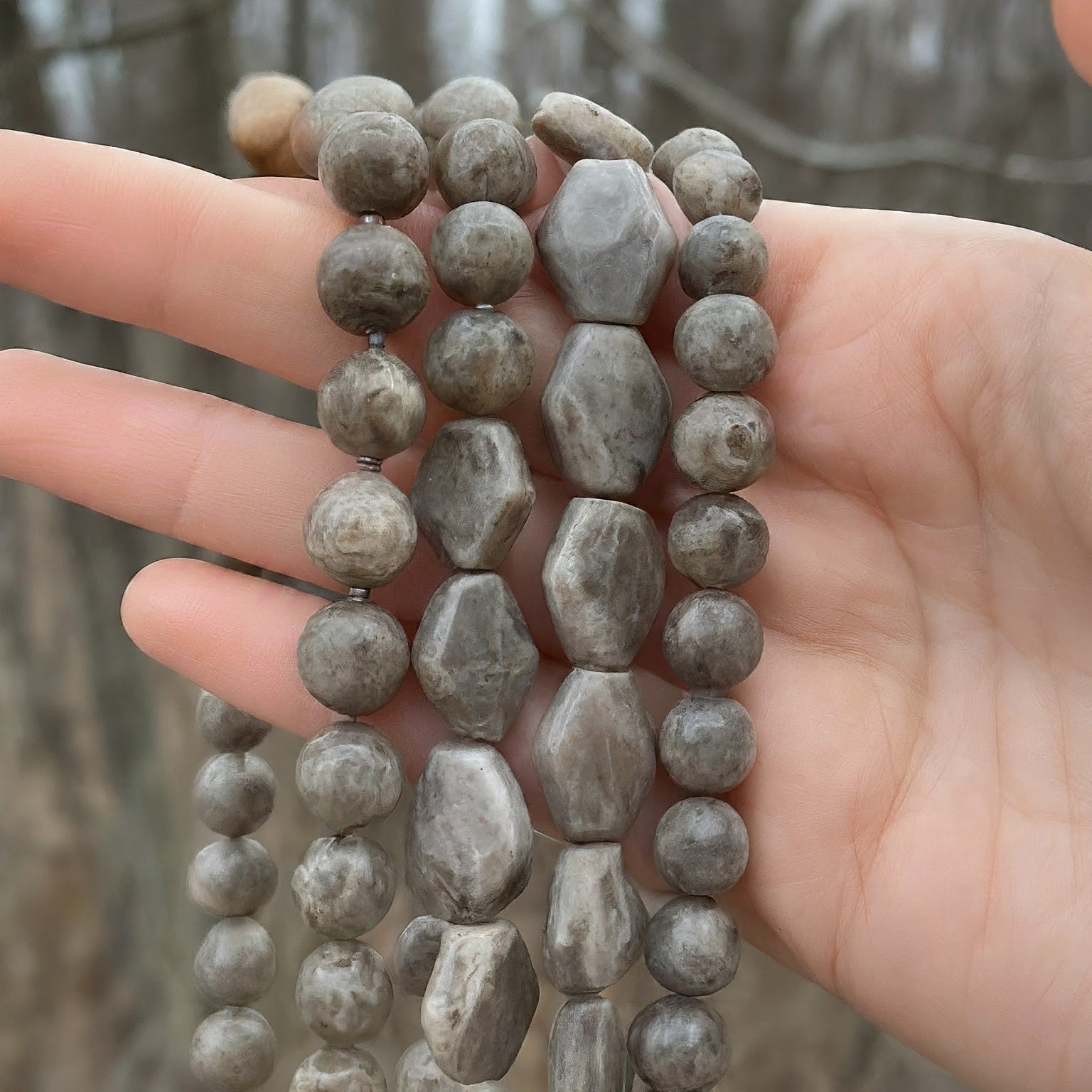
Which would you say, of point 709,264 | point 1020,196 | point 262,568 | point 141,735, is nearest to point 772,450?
point 709,264

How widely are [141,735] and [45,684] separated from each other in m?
0.10

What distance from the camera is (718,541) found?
68 centimetres

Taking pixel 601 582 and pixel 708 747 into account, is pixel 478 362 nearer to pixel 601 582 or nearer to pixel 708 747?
pixel 601 582

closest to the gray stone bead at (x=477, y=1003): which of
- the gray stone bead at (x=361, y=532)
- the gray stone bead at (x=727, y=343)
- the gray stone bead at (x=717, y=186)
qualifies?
the gray stone bead at (x=361, y=532)

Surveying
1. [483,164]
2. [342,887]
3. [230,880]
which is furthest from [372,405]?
[230,880]

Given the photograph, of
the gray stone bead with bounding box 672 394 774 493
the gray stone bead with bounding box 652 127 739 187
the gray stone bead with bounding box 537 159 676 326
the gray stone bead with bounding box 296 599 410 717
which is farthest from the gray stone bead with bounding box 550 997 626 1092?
the gray stone bead with bounding box 652 127 739 187

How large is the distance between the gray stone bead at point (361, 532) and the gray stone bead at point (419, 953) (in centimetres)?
23

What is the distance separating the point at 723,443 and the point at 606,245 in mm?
149

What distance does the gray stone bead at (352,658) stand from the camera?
662mm

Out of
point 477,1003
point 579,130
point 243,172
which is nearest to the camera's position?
point 477,1003

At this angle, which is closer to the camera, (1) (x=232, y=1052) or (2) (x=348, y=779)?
(2) (x=348, y=779)

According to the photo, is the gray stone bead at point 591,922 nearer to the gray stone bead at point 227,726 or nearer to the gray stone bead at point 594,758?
the gray stone bead at point 594,758

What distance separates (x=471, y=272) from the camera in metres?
0.68

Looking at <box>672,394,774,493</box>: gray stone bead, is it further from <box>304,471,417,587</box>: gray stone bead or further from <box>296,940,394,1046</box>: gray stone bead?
<box>296,940,394,1046</box>: gray stone bead
